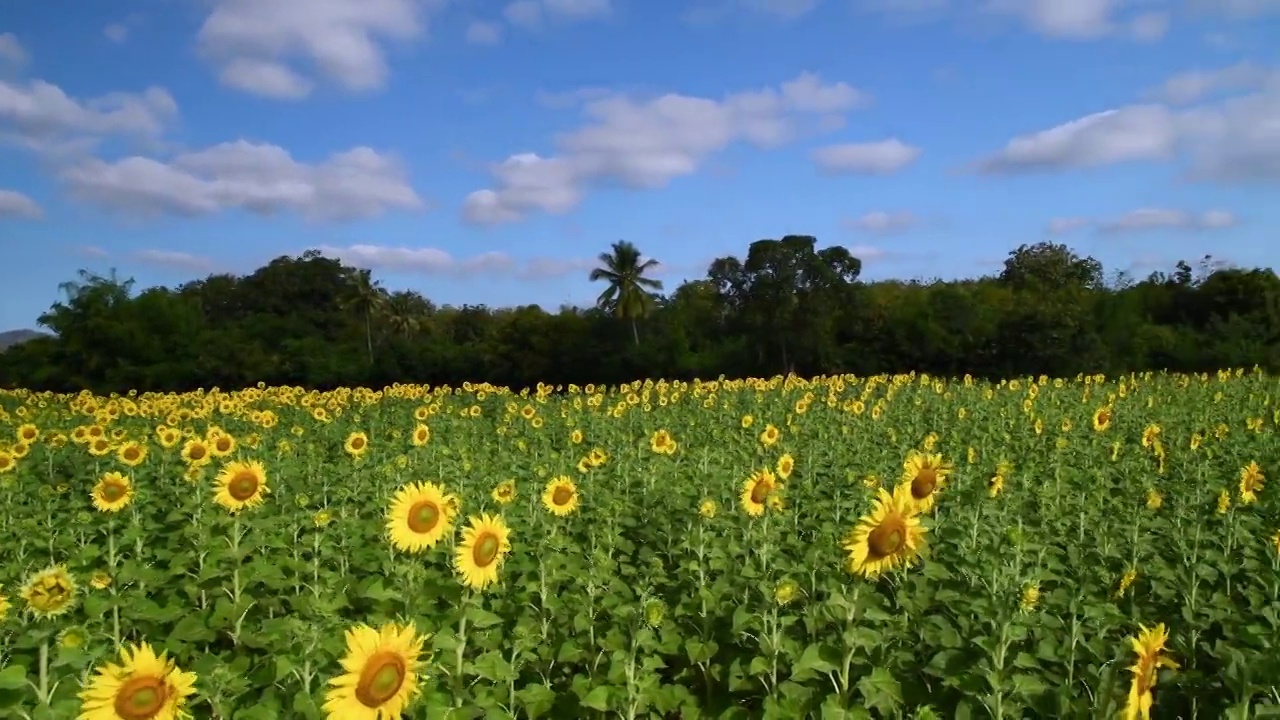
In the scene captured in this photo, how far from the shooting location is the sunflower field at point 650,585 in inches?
119

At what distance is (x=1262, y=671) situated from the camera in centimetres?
279

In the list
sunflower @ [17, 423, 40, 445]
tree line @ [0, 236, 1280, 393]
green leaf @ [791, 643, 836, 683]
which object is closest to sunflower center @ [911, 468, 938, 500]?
green leaf @ [791, 643, 836, 683]

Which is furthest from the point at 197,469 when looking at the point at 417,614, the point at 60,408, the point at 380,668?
the point at 60,408

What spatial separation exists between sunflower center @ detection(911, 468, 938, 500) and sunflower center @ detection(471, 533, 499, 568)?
1.87 m

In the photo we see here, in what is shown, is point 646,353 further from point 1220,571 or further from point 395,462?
point 1220,571

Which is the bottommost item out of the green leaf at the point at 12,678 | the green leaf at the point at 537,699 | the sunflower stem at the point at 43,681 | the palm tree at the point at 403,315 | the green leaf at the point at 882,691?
the green leaf at the point at 537,699

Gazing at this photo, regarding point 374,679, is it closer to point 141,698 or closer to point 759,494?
point 141,698

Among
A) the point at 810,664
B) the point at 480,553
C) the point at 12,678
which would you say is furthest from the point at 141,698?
the point at 810,664

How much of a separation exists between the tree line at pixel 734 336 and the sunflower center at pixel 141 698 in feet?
94.6

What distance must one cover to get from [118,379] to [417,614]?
4243cm

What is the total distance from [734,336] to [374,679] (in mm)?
35306

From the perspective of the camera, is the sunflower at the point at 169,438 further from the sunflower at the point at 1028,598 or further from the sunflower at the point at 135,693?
the sunflower at the point at 1028,598

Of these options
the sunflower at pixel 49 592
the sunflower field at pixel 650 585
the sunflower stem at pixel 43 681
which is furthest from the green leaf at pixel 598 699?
the sunflower at pixel 49 592

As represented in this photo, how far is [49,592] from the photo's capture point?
3068 millimetres
